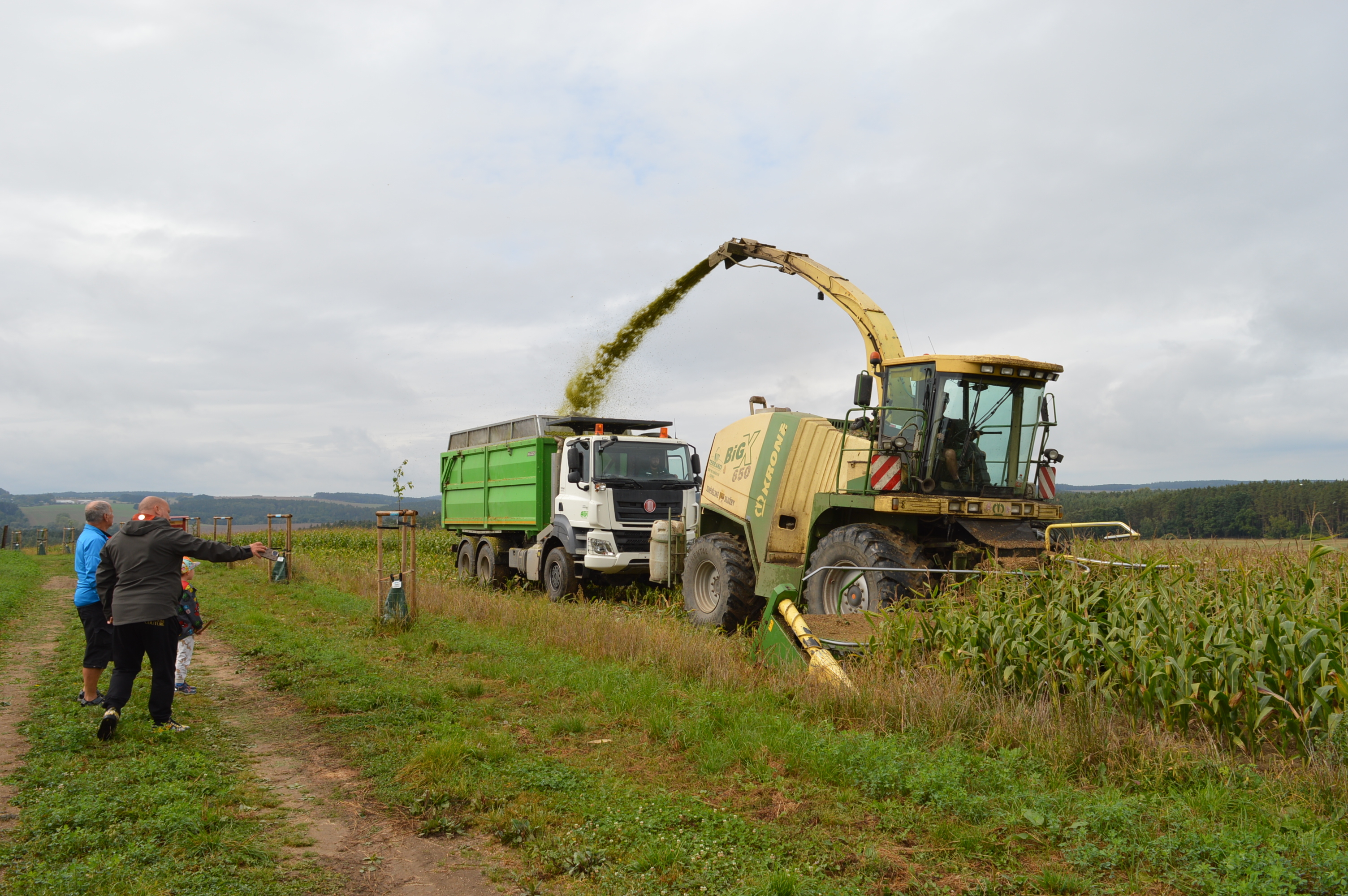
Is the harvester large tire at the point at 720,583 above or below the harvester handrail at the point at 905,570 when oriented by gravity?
below

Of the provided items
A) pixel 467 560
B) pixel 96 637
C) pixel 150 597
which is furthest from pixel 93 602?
pixel 467 560

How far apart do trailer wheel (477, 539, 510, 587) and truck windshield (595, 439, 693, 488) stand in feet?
13.5

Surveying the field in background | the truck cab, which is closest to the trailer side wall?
the truck cab

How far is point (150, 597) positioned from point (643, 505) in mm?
8804

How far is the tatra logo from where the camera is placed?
1087 centimetres

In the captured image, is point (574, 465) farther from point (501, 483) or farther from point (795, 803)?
point (795, 803)

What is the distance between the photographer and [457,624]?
1143cm

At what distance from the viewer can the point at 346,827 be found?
15.5 ft

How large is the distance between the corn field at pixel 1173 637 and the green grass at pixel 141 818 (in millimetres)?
4330

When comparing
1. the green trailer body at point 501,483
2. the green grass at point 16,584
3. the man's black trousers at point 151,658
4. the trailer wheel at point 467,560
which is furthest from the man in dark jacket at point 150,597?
the trailer wheel at point 467,560

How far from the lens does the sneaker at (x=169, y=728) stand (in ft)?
21.1

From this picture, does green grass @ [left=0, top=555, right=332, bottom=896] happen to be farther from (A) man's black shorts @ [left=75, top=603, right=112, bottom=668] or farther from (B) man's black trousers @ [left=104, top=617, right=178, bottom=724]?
(A) man's black shorts @ [left=75, top=603, right=112, bottom=668]

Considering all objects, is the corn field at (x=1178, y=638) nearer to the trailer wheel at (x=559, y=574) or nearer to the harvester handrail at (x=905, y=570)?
the harvester handrail at (x=905, y=570)

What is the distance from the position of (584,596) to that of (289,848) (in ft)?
34.4
